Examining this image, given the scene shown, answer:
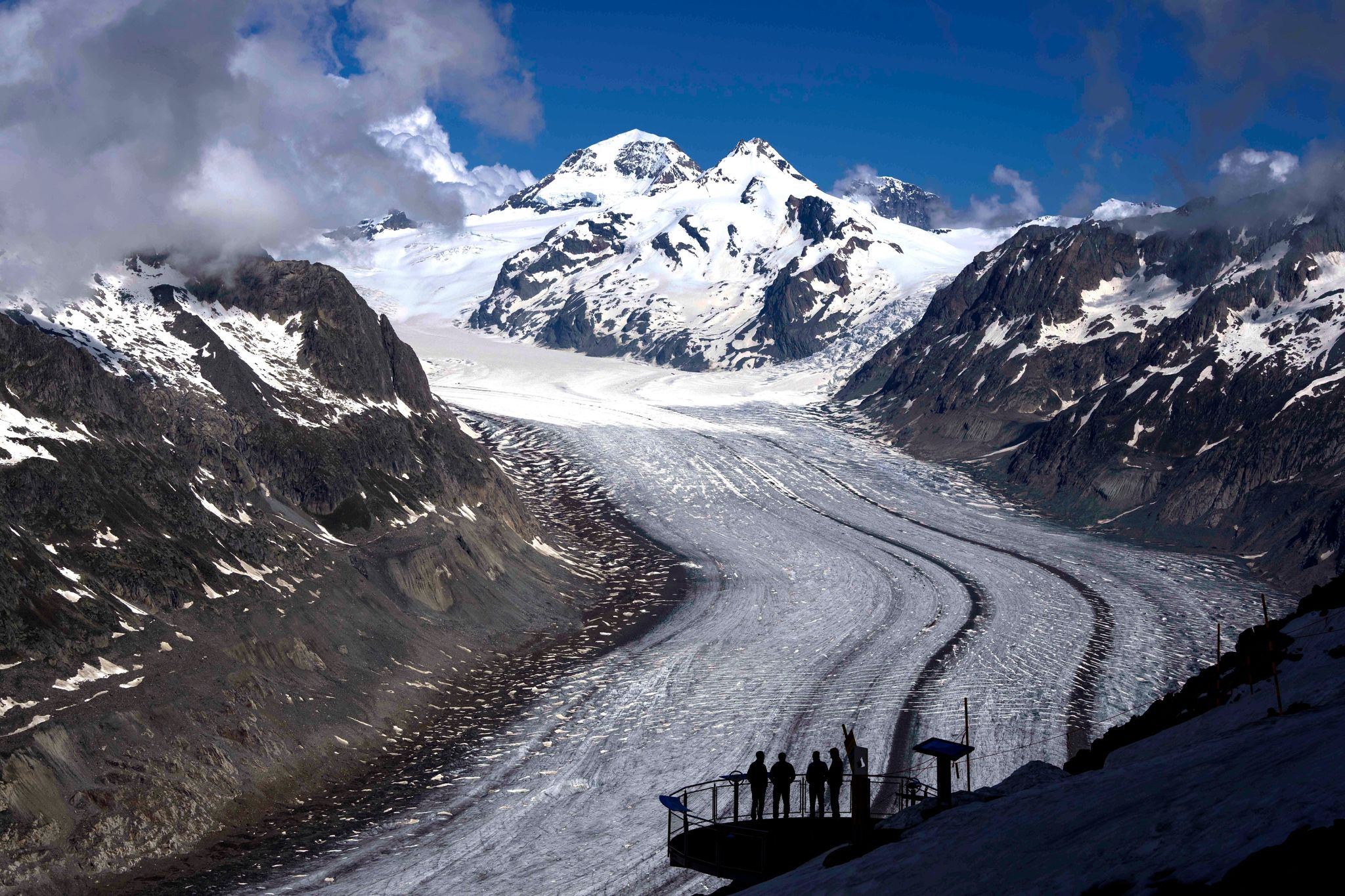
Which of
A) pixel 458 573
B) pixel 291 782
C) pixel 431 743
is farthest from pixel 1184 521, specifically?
pixel 291 782

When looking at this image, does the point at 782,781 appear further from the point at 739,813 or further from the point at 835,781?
the point at 739,813

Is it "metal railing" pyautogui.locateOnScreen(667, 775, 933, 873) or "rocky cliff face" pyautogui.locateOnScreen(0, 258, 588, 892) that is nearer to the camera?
"metal railing" pyautogui.locateOnScreen(667, 775, 933, 873)

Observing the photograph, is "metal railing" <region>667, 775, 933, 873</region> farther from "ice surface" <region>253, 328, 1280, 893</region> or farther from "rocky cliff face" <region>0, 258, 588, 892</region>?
"rocky cliff face" <region>0, 258, 588, 892</region>

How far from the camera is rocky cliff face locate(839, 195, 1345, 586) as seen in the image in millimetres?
88625

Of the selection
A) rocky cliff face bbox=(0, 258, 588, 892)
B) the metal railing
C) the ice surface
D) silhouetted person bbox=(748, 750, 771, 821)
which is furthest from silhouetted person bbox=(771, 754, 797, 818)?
rocky cliff face bbox=(0, 258, 588, 892)

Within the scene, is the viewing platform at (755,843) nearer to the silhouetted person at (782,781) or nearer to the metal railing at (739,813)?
the metal railing at (739,813)

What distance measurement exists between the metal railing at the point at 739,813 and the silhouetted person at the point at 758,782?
27 centimetres

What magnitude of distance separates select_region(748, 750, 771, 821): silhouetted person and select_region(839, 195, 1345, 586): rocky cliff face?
61.3 meters

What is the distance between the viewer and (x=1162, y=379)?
360 feet

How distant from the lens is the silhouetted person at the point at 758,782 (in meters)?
23.7

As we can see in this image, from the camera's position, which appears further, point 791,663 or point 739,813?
point 791,663

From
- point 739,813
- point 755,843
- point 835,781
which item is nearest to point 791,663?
point 739,813

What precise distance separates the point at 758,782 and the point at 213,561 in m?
31.3

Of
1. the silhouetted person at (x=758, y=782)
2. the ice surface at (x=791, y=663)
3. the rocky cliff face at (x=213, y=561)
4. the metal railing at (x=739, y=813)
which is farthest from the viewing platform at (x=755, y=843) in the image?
the rocky cliff face at (x=213, y=561)
